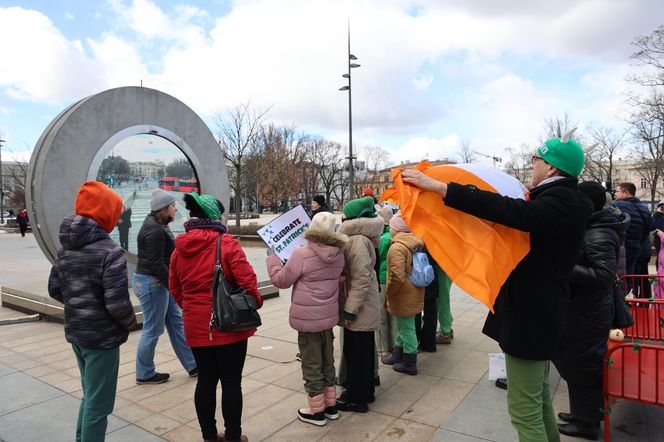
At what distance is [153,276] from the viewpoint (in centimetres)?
442

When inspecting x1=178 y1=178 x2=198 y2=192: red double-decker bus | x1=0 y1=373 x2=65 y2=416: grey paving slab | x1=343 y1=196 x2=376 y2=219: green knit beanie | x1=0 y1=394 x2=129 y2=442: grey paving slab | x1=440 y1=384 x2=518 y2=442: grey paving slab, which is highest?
x1=178 y1=178 x2=198 y2=192: red double-decker bus

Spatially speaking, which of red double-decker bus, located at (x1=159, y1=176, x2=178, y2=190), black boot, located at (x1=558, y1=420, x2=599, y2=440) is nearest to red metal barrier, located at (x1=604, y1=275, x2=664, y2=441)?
black boot, located at (x1=558, y1=420, x2=599, y2=440)

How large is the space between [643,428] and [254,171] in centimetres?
2456

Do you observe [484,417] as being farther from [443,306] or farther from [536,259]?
[443,306]

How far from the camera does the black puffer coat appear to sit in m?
3.21

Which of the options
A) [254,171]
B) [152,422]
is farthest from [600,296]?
[254,171]

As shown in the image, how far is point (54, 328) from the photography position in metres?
6.63

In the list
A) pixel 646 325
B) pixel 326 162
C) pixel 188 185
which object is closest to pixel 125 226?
pixel 188 185

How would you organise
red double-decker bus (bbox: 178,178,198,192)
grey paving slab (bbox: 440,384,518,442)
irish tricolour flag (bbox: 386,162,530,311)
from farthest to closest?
red double-decker bus (bbox: 178,178,198,192) < grey paving slab (bbox: 440,384,518,442) < irish tricolour flag (bbox: 386,162,530,311)

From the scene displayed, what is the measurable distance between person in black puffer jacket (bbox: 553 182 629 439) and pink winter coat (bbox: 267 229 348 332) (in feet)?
5.84

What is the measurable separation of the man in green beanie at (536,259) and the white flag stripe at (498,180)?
11cm

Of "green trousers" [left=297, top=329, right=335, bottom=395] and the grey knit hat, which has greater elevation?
the grey knit hat

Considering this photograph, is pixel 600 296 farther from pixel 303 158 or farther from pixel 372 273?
pixel 303 158

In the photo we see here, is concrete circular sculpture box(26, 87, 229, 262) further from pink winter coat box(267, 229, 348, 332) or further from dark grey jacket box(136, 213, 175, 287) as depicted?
pink winter coat box(267, 229, 348, 332)
